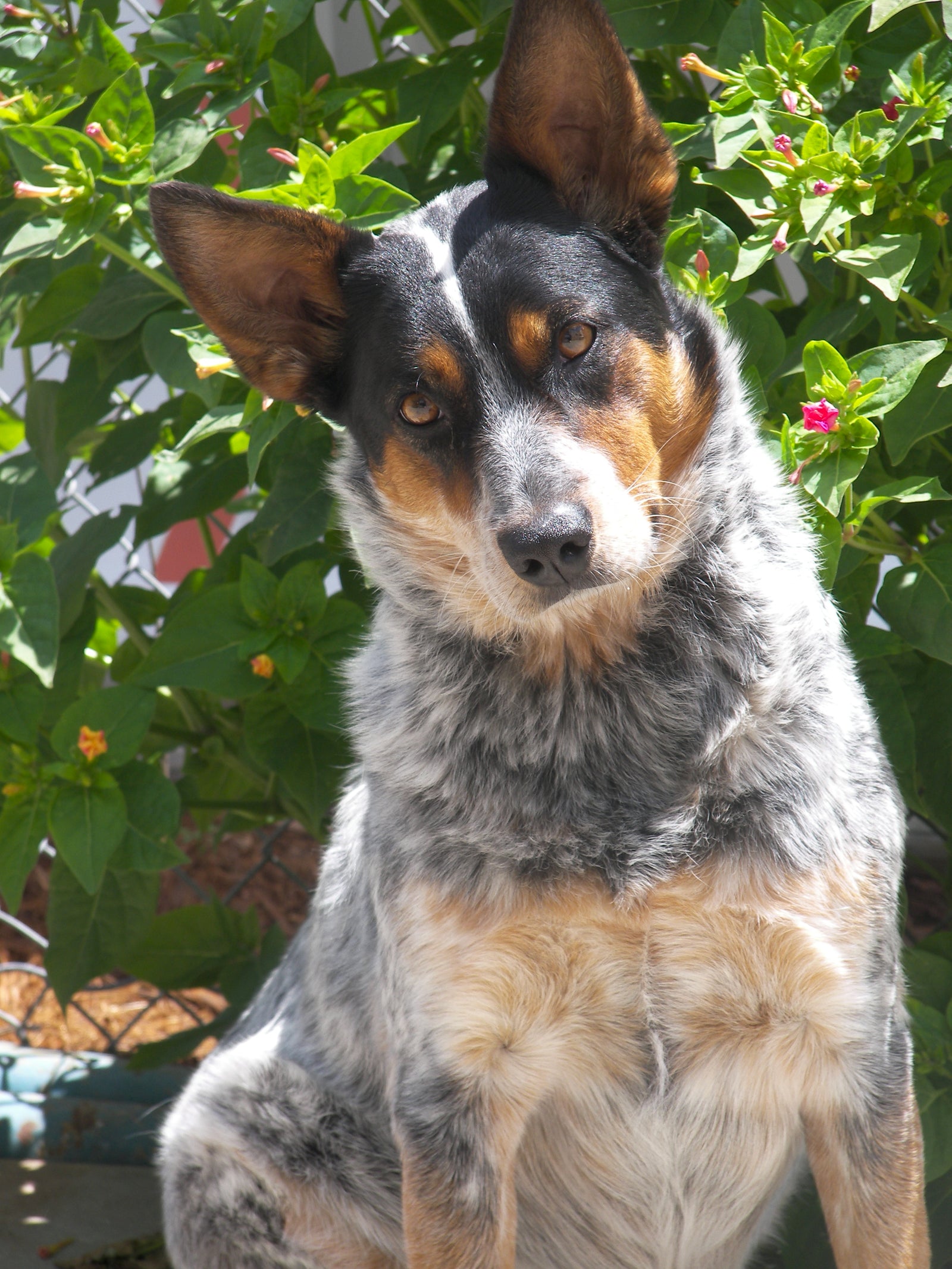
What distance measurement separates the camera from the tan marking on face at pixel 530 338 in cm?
193

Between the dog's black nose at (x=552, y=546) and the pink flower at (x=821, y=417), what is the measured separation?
43cm

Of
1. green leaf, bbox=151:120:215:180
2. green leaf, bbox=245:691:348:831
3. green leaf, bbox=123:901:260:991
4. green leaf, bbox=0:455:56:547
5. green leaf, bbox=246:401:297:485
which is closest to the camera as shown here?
green leaf, bbox=246:401:297:485

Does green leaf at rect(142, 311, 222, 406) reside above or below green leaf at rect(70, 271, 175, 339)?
below

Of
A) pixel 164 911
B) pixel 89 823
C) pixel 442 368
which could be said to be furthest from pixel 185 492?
pixel 164 911

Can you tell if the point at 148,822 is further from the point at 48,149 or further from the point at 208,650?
the point at 48,149

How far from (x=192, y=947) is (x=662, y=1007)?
5.50 ft

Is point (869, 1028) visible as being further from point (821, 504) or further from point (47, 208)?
point (47, 208)

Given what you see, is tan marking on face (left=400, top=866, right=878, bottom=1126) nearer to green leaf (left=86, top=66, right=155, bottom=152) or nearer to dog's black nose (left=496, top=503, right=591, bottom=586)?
dog's black nose (left=496, top=503, right=591, bottom=586)

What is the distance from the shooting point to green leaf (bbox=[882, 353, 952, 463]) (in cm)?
211

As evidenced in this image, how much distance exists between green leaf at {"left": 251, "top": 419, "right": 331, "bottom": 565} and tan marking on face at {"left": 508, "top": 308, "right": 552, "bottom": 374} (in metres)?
0.71

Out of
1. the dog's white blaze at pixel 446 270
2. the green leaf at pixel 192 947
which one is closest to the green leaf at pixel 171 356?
the dog's white blaze at pixel 446 270

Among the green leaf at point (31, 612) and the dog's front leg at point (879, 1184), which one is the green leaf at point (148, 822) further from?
the dog's front leg at point (879, 1184)

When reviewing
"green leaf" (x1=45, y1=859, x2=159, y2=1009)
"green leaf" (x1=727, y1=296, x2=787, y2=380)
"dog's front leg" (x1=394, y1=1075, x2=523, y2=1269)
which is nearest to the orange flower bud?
"green leaf" (x1=45, y1=859, x2=159, y2=1009)

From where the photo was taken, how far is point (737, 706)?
202cm
